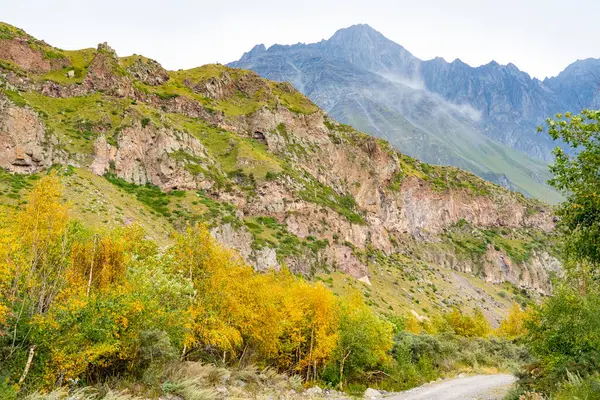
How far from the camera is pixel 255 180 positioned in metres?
101

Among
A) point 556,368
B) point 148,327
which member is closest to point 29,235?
point 148,327

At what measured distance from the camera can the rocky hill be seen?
73.6 meters

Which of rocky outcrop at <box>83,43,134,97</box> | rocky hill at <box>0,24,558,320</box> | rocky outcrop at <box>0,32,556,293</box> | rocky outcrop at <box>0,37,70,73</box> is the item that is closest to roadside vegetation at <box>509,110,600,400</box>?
rocky hill at <box>0,24,558,320</box>

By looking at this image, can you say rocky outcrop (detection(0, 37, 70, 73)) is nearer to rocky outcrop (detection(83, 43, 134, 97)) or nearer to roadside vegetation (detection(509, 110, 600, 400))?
rocky outcrop (detection(83, 43, 134, 97))

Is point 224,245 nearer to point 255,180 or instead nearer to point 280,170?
point 255,180

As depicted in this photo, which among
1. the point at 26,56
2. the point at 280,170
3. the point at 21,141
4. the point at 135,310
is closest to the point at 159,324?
the point at 135,310

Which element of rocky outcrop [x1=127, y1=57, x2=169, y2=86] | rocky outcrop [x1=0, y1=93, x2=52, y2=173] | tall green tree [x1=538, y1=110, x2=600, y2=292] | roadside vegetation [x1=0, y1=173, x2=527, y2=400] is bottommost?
roadside vegetation [x1=0, y1=173, x2=527, y2=400]

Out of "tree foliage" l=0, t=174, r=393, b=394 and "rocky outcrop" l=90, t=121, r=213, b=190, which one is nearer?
"tree foliage" l=0, t=174, r=393, b=394

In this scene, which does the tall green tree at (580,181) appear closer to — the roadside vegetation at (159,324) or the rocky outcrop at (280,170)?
the roadside vegetation at (159,324)

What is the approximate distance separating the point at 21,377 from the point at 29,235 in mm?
5709

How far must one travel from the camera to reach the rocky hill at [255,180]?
242 feet

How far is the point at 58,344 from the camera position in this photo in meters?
14.7

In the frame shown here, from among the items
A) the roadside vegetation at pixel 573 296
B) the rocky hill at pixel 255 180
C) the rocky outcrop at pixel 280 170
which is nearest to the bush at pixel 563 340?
the roadside vegetation at pixel 573 296

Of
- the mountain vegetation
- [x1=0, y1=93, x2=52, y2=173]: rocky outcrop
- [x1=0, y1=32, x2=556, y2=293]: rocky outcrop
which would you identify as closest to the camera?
the mountain vegetation
